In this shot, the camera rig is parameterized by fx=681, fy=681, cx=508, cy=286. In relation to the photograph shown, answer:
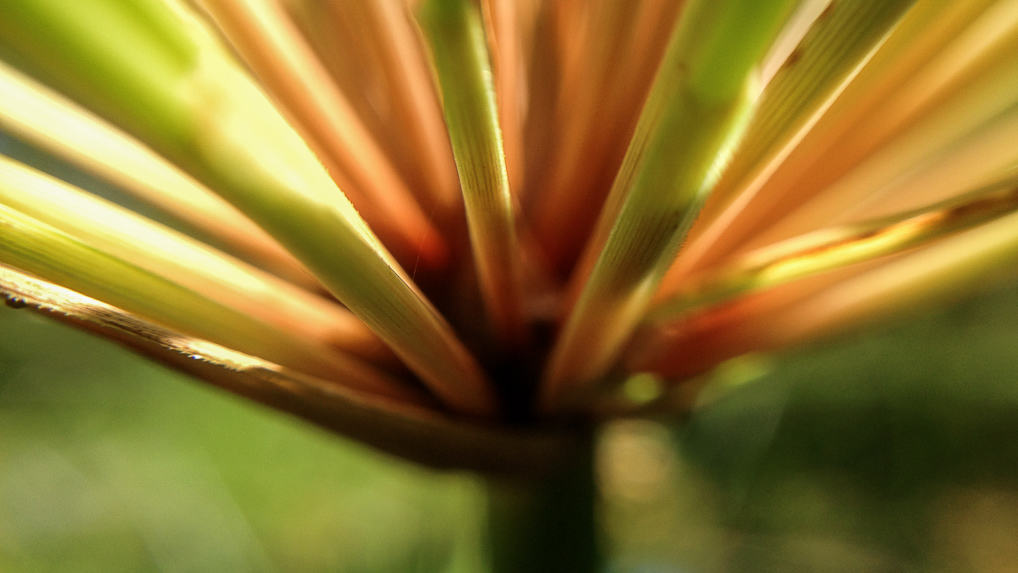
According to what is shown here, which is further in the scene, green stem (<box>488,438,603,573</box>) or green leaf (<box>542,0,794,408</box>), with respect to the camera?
green stem (<box>488,438,603,573</box>)

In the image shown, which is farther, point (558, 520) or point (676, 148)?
point (558, 520)

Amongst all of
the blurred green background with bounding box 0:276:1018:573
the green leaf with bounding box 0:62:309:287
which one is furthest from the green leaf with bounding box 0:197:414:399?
the blurred green background with bounding box 0:276:1018:573

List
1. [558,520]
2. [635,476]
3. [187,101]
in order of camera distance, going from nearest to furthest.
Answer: [187,101] → [558,520] → [635,476]

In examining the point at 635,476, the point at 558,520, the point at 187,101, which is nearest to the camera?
the point at 187,101

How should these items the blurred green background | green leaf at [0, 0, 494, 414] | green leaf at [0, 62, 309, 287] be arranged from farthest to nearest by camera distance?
1. the blurred green background
2. green leaf at [0, 62, 309, 287]
3. green leaf at [0, 0, 494, 414]

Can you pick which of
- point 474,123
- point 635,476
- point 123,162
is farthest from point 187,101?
point 635,476

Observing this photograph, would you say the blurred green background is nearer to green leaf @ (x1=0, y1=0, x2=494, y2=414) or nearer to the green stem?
the green stem

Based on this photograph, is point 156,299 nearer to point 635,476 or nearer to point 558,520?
point 558,520

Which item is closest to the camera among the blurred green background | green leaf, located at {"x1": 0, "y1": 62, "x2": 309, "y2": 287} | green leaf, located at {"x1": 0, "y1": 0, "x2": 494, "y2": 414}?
green leaf, located at {"x1": 0, "y1": 0, "x2": 494, "y2": 414}
